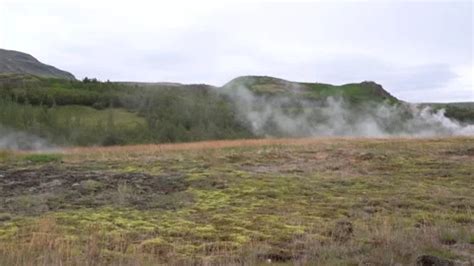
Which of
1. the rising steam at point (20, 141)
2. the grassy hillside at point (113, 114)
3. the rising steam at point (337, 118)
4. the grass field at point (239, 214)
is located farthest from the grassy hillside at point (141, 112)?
the grass field at point (239, 214)

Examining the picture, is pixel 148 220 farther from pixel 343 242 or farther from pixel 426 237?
pixel 426 237

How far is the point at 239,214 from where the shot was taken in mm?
Answer: 13328

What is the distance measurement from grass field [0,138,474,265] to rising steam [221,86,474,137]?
45747mm

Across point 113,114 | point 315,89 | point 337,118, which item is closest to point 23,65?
point 315,89

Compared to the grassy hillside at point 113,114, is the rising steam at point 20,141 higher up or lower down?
lower down

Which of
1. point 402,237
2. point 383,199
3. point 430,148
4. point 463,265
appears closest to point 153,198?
point 383,199

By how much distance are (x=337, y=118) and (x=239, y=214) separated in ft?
222

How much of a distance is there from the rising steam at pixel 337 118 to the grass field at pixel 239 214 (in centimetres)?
4575

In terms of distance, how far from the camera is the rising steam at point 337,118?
6925cm

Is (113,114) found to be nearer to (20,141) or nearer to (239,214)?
(20,141)

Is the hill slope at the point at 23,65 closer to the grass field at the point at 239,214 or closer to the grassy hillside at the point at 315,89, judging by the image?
the grassy hillside at the point at 315,89

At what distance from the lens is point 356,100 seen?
89.3 m

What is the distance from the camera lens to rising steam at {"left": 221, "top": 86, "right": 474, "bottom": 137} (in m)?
69.2

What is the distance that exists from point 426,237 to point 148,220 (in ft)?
Answer: 20.1
